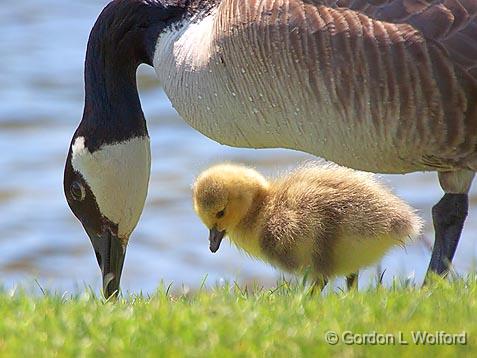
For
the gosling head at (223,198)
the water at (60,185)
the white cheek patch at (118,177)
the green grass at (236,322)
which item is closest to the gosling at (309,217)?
the gosling head at (223,198)

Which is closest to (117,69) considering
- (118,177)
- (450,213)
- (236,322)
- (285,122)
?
(118,177)

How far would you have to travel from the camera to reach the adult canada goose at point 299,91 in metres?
6.26

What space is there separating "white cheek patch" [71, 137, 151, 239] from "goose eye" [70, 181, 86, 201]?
0.19 ft

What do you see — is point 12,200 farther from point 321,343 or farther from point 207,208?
point 321,343

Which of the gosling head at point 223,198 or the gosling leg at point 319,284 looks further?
the gosling head at point 223,198

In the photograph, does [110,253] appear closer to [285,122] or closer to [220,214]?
[220,214]

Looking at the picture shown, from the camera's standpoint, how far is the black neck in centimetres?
768

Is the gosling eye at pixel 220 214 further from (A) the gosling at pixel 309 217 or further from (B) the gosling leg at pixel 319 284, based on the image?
(B) the gosling leg at pixel 319 284

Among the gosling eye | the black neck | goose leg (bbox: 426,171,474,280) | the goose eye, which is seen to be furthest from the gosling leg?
the goose eye

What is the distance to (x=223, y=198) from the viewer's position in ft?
24.5

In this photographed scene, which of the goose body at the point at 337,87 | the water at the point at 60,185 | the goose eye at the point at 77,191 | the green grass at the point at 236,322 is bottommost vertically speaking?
the water at the point at 60,185

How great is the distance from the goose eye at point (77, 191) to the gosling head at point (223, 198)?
690 millimetres

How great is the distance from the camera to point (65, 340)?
5027 millimetres

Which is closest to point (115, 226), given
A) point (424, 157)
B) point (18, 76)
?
point (424, 157)
